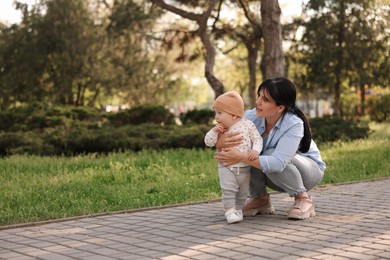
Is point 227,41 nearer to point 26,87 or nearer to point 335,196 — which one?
point 26,87

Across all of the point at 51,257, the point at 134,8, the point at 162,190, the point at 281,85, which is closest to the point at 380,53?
the point at 134,8

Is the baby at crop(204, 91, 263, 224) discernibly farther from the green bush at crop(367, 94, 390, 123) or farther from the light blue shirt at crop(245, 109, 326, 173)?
the green bush at crop(367, 94, 390, 123)

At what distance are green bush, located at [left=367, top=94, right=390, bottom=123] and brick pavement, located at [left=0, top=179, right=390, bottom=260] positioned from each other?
28.8 meters

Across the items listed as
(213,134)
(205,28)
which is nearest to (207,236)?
(213,134)

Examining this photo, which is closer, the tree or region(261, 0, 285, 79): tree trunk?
region(261, 0, 285, 79): tree trunk

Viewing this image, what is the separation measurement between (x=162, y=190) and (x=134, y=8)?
Result: 56.6 ft

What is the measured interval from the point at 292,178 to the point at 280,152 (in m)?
0.33

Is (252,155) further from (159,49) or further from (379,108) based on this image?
(379,108)

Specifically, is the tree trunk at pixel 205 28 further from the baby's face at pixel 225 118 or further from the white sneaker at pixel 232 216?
the white sneaker at pixel 232 216

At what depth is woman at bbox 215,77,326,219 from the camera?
20.1 feet

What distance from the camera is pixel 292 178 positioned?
636 cm

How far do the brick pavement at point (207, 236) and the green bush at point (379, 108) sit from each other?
28767mm

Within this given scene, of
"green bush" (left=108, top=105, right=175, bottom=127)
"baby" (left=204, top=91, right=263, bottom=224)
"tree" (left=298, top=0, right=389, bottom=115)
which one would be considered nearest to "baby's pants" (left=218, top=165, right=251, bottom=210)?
"baby" (left=204, top=91, right=263, bottom=224)

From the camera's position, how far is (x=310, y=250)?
16.5ft
